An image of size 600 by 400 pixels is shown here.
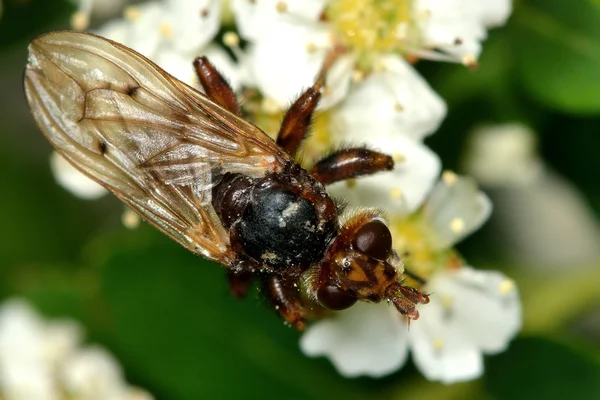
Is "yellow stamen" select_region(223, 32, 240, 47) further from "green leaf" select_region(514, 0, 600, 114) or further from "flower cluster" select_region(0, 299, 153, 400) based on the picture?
"flower cluster" select_region(0, 299, 153, 400)

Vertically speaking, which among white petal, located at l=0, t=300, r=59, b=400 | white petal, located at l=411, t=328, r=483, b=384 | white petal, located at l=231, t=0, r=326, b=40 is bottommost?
white petal, located at l=0, t=300, r=59, b=400

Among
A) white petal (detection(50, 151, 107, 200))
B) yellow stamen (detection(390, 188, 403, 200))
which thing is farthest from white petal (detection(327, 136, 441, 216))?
white petal (detection(50, 151, 107, 200))

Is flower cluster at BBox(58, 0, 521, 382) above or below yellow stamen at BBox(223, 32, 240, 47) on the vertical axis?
below

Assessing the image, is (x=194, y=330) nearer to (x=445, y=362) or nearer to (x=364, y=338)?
(x=364, y=338)

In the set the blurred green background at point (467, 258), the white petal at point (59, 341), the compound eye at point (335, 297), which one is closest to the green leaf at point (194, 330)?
the blurred green background at point (467, 258)

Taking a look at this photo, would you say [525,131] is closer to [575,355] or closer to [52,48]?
[575,355]

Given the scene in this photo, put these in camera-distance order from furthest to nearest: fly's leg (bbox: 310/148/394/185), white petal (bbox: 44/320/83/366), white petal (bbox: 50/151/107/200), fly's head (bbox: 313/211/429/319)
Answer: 1. white petal (bbox: 44/320/83/366)
2. white petal (bbox: 50/151/107/200)
3. fly's leg (bbox: 310/148/394/185)
4. fly's head (bbox: 313/211/429/319)

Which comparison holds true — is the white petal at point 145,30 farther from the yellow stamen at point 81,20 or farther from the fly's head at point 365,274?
the fly's head at point 365,274

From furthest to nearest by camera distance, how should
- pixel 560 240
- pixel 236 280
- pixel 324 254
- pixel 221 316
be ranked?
pixel 560 240 < pixel 221 316 < pixel 236 280 < pixel 324 254

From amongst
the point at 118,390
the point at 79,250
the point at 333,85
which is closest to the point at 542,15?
the point at 333,85
